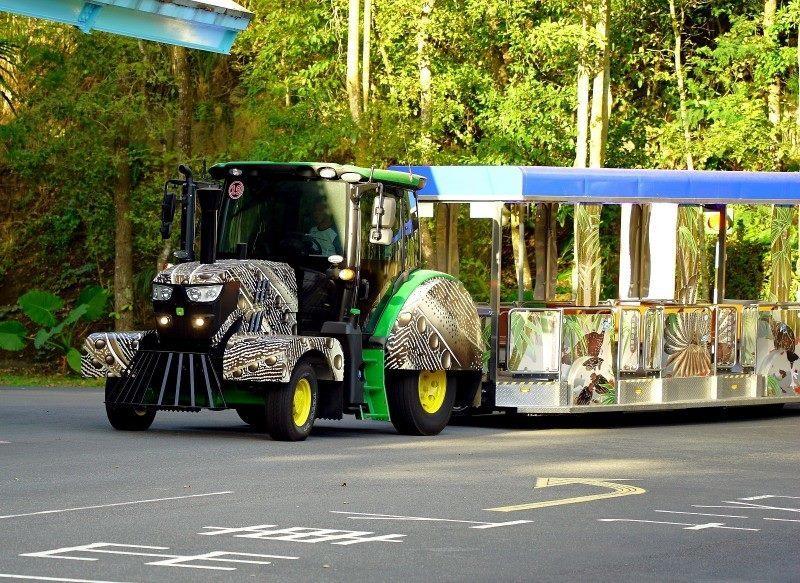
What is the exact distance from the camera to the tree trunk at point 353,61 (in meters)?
32.3

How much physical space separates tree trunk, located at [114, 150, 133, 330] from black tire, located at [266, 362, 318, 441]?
1795 centimetres

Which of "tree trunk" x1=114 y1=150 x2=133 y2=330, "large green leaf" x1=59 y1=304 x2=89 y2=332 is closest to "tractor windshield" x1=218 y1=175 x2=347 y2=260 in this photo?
"tree trunk" x1=114 y1=150 x2=133 y2=330

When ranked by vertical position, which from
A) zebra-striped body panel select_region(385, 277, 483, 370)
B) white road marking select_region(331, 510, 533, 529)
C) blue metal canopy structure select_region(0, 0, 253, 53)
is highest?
blue metal canopy structure select_region(0, 0, 253, 53)

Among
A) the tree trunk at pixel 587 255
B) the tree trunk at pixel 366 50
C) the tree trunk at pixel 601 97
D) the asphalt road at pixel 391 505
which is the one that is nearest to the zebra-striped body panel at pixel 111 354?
the asphalt road at pixel 391 505

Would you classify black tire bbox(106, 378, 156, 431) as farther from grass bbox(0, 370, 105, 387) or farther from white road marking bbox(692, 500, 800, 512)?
grass bbox(0, 370, 105, 387)

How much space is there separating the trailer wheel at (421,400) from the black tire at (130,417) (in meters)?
2.66

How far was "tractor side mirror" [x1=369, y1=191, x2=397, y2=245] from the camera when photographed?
66.8 ft

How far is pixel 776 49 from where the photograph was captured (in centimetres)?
3962

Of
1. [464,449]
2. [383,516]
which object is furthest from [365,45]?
[383,516]

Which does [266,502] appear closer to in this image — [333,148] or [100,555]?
[100,555]

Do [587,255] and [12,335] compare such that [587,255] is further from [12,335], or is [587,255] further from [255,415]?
[12,335]

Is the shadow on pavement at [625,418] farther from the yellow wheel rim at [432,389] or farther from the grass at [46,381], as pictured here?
the grass at [46,381]

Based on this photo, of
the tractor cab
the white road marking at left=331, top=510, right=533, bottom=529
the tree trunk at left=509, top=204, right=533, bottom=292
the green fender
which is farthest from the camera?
the tree trunk at left=509, top=204, right=533, bottom=292

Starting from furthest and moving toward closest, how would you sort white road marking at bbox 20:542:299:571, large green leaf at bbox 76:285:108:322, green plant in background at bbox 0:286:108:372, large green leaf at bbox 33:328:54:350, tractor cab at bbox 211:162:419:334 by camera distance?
large green leaf at bbox 33:328:54:350 < large green leaf at bbox 76:285:108:322 < green plant in background at bbox 0:286:108:372 < tractor cab at bbox 211:162:419:334 < white road marking at bbox 20:542:299:571
